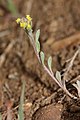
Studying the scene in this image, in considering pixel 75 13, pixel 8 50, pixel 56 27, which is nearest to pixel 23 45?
pixel 8 50

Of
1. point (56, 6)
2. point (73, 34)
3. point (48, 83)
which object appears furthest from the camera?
point (56, 6)

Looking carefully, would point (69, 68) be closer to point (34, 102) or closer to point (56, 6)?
point (34, 102)

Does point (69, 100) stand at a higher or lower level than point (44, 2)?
lower

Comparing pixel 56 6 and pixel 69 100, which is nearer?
pixel 69 100

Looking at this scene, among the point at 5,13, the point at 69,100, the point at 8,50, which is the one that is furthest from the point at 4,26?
the point at 69,100

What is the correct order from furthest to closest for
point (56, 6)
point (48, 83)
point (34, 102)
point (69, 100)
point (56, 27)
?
point (56, 6) → point (56, 27) → point (48, 83) → point (34, 102) → point (69, 100)

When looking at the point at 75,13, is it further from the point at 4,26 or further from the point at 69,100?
the point at 69,100

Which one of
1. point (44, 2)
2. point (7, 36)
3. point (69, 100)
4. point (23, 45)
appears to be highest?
point (44, 2)
